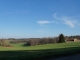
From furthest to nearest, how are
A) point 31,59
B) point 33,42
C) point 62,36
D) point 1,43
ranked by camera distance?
1. point 33,42
2. point 62,36
3. point 1,43
4. point 31,59

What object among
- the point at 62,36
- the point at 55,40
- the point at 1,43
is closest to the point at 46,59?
the point at 1,43

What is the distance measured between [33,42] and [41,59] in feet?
310

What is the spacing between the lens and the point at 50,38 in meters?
120

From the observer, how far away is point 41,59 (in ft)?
45.8

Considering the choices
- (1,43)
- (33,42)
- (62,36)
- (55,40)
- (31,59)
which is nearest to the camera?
(31,59)

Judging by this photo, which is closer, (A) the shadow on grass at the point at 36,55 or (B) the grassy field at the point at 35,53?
(A) the shadow on grass at the point at 36,55

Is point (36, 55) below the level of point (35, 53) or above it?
above

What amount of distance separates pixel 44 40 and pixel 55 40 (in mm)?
8033

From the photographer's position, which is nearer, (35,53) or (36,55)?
(36,55)

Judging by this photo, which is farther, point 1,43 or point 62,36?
point 62,36

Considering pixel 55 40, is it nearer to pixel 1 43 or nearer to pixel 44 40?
pixel 44 40

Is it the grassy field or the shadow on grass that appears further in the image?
the grassy field

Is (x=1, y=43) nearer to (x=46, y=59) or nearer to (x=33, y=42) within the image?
(x=33, y=42)

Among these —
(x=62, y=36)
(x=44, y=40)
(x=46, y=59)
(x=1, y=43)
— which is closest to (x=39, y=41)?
(x=44, y=40)
